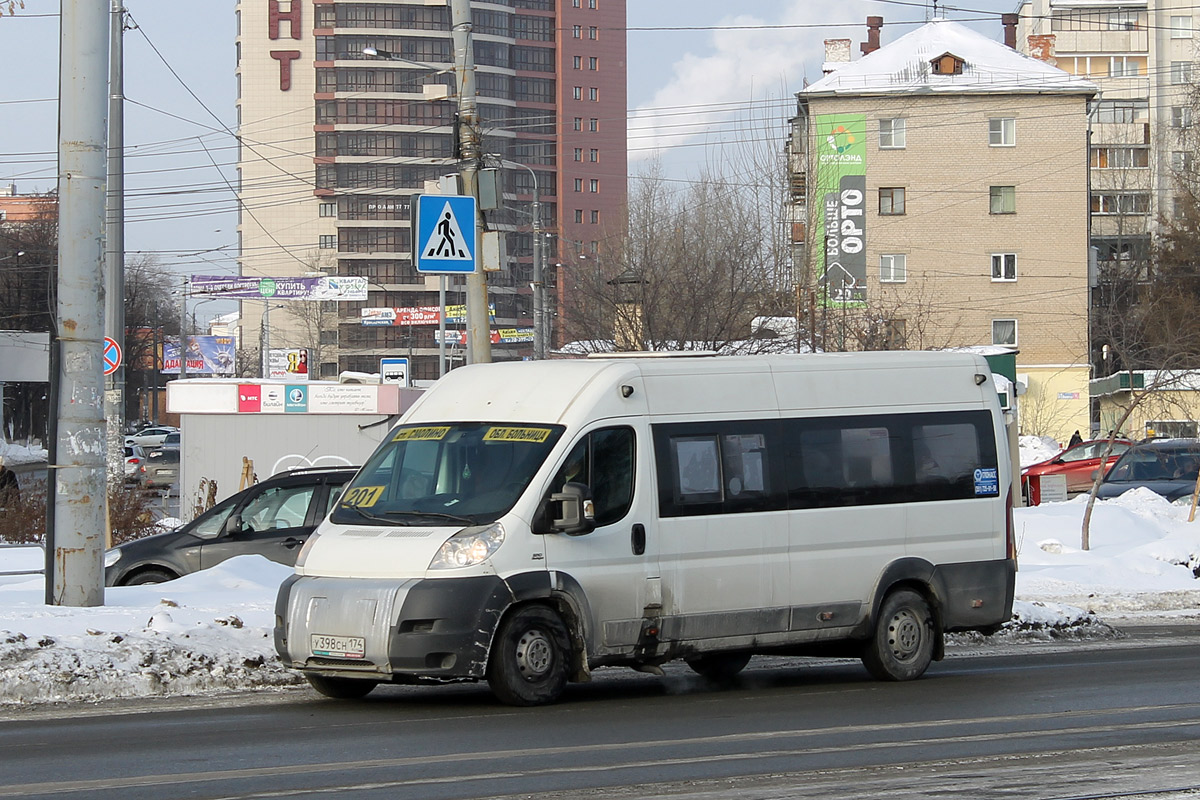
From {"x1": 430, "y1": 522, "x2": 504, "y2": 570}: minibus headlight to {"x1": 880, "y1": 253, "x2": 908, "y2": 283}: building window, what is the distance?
57979 mm

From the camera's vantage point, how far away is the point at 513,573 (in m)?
9.43

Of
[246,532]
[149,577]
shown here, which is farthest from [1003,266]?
[149,577]

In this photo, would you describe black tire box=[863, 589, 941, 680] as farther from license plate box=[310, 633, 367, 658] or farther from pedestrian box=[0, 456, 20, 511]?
pedestrian box=[0, 456, 20, 511]

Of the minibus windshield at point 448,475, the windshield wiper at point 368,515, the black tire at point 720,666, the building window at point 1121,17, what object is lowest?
the black tire at point 720,666

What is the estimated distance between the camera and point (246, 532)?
15.9 meters

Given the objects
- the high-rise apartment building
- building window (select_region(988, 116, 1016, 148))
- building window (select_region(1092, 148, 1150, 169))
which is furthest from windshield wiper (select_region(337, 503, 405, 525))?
the high-rise apartment building

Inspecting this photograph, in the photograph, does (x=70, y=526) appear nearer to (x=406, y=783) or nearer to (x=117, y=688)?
A: (x=117, y=688)

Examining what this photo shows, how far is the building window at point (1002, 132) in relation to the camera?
67.0 meters

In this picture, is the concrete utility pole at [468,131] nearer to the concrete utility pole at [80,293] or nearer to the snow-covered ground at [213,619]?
the snow-covered ground at [213,619]

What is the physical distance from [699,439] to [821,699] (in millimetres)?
1923

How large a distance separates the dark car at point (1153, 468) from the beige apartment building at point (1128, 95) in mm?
63414

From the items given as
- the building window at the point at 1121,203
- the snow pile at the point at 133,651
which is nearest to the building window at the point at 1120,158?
the building window at the point at 1121,203

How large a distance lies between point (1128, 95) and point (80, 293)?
304 feet

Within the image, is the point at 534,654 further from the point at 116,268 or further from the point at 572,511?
the point at 116,268
